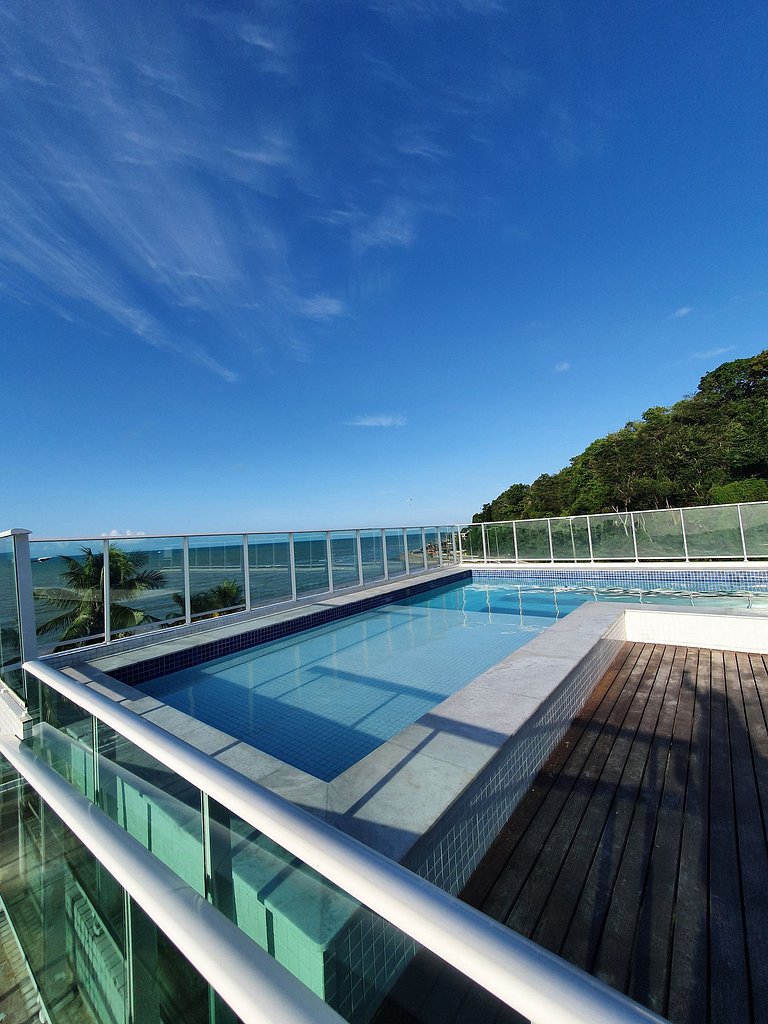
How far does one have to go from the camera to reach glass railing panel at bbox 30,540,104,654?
4.00 metres

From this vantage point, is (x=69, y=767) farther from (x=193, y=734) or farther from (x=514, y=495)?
(x=514, y=495)

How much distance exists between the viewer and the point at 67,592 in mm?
4297

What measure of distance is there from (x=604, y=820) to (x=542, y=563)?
981 cm

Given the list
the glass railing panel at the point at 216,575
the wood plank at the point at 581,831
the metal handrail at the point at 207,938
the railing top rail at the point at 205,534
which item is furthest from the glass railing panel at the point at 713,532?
the metal handrail at the point at 207,938

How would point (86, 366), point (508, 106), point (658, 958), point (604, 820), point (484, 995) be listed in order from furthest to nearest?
point (86, 366) < point (508, 106) < point (604, 820) < point (658, 958) < point (484, 995)

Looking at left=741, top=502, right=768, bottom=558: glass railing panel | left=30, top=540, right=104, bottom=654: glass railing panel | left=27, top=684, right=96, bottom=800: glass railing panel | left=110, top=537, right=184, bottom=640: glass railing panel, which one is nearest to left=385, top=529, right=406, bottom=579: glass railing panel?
left=110, top=537, right=184, bottom=640: glass railing panel

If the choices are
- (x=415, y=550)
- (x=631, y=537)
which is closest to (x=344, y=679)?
(x=415, y=550)

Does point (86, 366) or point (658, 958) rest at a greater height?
point (86, 366)

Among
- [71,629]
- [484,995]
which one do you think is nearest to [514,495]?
[71,629]

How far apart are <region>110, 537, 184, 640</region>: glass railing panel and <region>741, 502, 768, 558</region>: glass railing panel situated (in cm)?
1084

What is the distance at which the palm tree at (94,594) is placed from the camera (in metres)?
4.24

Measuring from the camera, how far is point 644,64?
9.05m

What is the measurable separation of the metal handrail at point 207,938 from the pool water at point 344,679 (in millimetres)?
2294

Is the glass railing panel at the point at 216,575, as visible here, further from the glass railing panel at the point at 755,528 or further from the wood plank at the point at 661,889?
the glass railing panel at the point at 755,528
